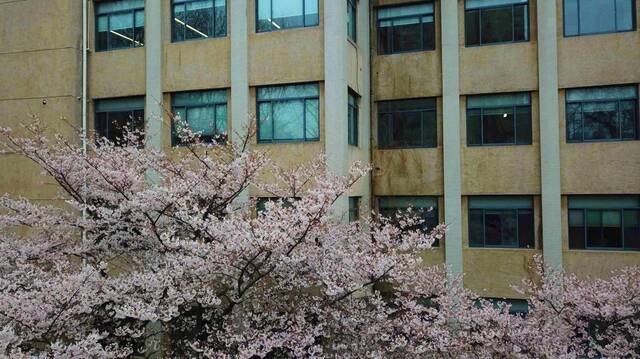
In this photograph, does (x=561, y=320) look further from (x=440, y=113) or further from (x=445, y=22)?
(x=445, y=22)


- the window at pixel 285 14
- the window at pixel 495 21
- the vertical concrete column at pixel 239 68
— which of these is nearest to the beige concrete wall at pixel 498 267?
the window at pixel 495 21

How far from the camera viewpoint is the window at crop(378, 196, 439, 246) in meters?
16.5

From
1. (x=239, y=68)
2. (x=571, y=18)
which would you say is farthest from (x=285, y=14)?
(x=571, y=18)

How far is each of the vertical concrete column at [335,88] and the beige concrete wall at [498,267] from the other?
4182 mm

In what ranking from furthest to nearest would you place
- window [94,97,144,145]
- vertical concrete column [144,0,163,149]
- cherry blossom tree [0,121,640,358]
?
1. window [94,97,144,145]
2. vertical concrete column [144,0,163,149]
3. cherry blossom tree [0,121,640,358]

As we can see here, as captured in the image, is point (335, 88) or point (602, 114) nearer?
point (335, 88)

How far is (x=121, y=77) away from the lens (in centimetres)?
1694

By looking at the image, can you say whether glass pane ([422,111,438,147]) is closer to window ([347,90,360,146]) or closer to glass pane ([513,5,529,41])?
window ([347,90,360,146])

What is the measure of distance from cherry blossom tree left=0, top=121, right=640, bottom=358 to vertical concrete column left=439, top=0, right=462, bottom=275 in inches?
95.5

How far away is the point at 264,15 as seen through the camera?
1558 cm

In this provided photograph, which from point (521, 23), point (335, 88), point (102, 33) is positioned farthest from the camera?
point (102, 33)

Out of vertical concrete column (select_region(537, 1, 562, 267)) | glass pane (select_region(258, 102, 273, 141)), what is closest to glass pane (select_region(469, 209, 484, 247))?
vertical concrete column (select_region(537, 1, 562, 267))

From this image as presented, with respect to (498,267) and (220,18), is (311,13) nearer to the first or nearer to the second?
(220,18)

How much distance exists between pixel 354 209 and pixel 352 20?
5539 millimetres
